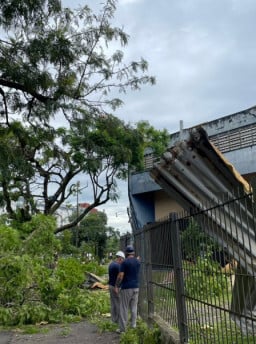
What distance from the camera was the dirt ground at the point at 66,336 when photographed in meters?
9.05

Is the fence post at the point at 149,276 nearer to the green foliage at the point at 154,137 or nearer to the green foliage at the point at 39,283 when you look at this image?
the green foliage at the point at 39,283

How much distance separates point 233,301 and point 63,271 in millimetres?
9495

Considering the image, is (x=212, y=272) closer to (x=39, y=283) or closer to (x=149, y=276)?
(x=149, y=276)

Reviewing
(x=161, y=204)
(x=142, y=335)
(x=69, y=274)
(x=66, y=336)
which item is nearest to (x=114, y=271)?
(x=66, y=336)

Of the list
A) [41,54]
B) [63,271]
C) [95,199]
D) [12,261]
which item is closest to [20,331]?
[12,261]

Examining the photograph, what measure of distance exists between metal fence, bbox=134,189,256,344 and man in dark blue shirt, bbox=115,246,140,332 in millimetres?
1859

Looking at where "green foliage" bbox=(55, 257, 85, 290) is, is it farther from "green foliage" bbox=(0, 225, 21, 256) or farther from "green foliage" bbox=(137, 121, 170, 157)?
"green foliage" bbox=(137, 121, 170, 157)

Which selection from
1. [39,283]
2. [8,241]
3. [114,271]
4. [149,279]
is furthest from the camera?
[8,241]

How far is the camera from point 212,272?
13.7ft

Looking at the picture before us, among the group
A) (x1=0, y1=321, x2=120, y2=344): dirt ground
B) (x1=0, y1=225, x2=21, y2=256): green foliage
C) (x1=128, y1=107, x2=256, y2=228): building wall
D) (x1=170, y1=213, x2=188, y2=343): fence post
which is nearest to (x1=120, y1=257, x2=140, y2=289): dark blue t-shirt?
(x1=0, y1=321, x2=120, y2=344): dirt ground

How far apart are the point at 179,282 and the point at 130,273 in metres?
3.12

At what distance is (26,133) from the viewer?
1310 cm

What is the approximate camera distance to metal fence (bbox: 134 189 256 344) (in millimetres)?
3709

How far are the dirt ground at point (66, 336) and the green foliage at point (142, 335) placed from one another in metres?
0.74
